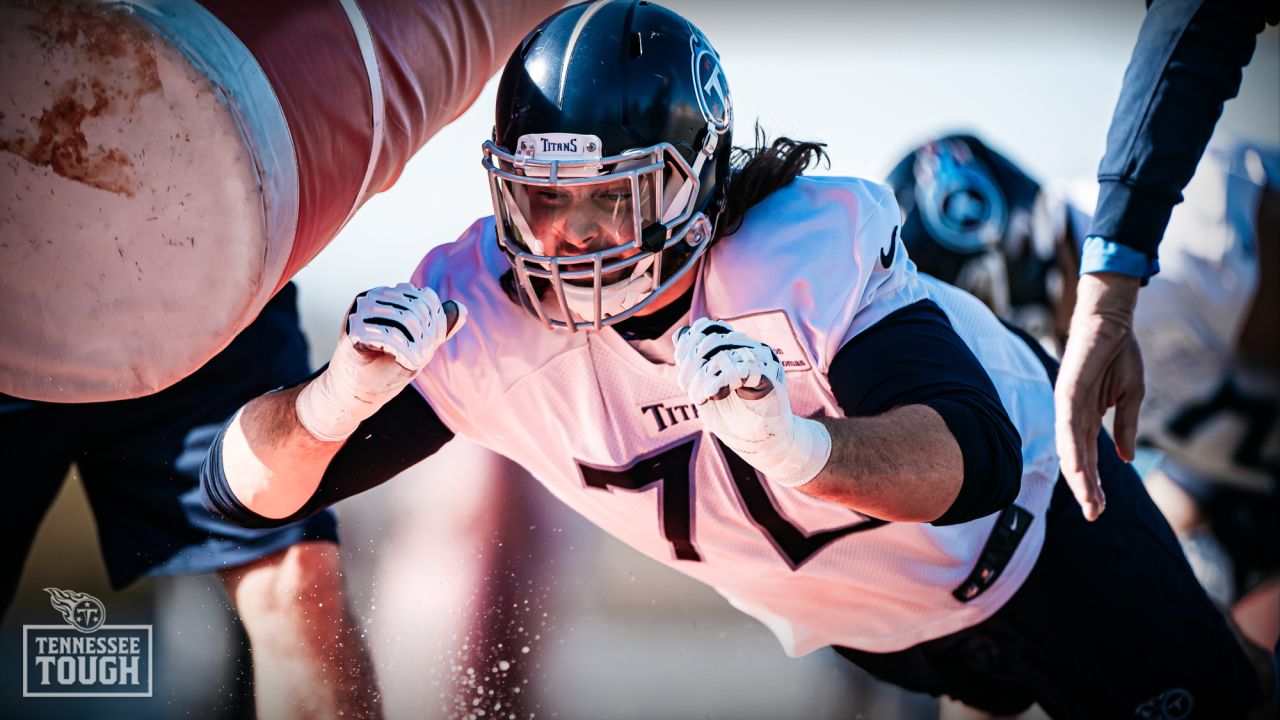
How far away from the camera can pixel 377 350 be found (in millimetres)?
1593

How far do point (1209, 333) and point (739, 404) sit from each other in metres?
2.37

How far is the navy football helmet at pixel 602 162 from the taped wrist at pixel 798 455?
0.42 meters

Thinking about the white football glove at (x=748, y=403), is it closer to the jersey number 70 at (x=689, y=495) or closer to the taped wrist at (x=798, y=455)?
the taped wrist at (x=798, y=455)

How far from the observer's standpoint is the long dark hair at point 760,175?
6.19 ft

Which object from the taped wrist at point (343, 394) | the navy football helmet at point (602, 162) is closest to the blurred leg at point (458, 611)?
the taped wrist at point (343, 394)

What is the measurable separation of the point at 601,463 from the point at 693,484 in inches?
6.9

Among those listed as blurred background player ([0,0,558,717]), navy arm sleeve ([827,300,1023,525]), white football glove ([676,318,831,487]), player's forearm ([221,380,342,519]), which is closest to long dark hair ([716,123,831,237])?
navy arm sleeve ([827,300,1023,525])

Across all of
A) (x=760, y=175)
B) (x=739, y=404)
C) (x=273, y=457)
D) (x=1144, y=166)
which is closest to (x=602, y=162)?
(x=760, y=175)

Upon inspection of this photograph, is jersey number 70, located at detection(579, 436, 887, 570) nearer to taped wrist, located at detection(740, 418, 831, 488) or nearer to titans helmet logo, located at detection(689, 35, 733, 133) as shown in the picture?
taped wrist, located at detection(740, 418, 831, 488)

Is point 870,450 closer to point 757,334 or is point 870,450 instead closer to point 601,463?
point 757,334

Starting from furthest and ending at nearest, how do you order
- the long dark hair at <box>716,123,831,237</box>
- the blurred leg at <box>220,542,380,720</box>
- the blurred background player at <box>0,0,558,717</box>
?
the blurred leg at <box>220,542,380,720</box>, the long dark hair at <box>716,123,831,237</box>, the blurred background player at <box>0,0,558,717</box>

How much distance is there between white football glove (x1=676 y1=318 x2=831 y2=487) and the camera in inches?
54.5

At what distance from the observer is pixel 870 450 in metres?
1.52

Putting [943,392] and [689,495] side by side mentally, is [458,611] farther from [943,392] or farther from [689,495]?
[943,392]
